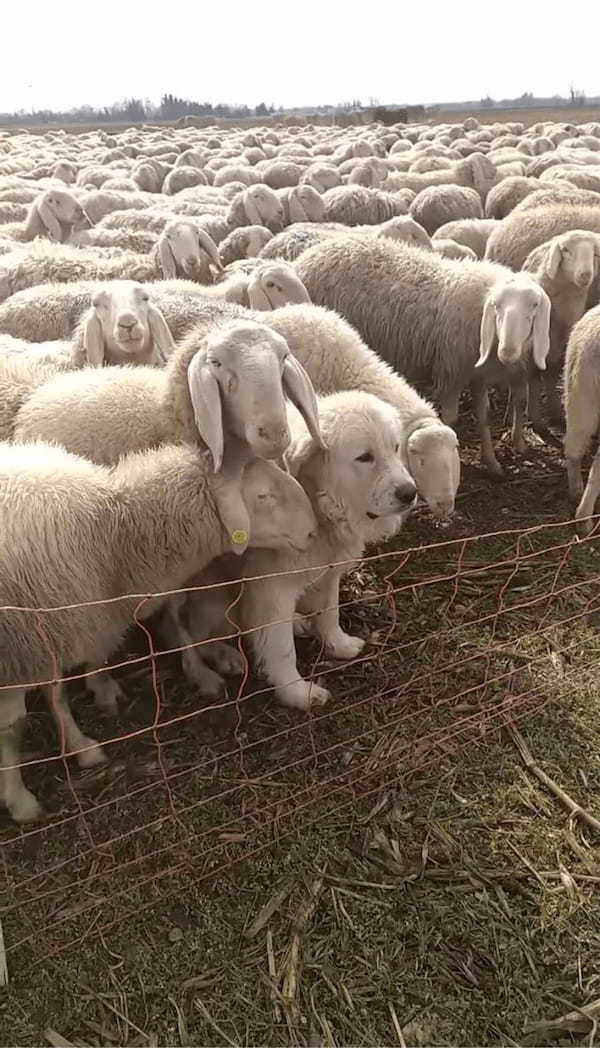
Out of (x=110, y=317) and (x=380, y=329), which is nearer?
(x=110, y=317)

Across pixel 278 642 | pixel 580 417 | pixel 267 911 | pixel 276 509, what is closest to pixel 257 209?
pixel 580 417

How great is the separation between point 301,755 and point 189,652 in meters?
0.75

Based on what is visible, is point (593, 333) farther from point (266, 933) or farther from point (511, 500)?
point (266, 933)

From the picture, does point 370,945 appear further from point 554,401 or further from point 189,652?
point 554,401

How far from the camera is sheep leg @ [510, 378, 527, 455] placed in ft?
20.2

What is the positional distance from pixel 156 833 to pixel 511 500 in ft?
11.3

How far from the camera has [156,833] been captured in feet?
10.3

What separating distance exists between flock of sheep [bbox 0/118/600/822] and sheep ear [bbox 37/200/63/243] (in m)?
1.37

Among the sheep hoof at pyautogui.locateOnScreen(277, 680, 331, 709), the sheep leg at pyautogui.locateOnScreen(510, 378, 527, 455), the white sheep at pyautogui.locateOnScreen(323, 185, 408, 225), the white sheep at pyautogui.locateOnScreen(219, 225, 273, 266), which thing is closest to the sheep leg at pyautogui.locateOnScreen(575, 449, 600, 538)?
the sheep leg at pyautogui.locateOnScreen(510, 378, 527, 455)

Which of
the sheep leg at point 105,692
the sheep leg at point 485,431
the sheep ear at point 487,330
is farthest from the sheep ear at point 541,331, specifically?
the sheep leg at point 105,692

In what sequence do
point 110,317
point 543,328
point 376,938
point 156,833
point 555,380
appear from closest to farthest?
point 376,938, point 156,833, point 110,317, point 543,328, point 555,380

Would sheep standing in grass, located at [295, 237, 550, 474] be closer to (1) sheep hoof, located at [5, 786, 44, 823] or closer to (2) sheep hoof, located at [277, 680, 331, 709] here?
(2) sheep hoof, located at [277, 680, 331, 709]

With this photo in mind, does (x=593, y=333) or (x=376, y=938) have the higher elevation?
(x=593, y=333)

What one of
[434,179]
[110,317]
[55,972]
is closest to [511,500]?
[110,317]
